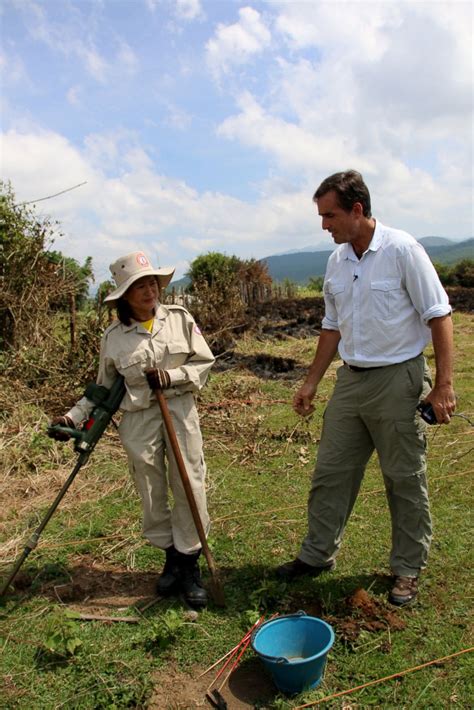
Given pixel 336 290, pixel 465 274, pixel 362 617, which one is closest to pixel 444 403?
pixel 336 290

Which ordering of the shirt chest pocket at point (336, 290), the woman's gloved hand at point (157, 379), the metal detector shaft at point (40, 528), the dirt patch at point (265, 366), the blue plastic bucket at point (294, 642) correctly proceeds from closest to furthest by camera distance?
the blue plastic bucket at point (294, 642), the woman's gloved hand at point (157, 379), the shirt chest pocket at point (336, 290), the metal detector shaft at point (40, 528), the dirt patch at point (265, 366)

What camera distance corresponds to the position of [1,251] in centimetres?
661

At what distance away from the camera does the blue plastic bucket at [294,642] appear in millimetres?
2416

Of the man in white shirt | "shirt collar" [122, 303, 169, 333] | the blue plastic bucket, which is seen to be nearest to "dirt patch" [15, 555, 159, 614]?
the blue plastic bucket

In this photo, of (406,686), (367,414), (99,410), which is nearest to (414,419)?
(367,414)

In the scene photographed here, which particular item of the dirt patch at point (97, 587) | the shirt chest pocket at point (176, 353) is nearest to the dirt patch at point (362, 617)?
the dirt patch at point (97, 587)

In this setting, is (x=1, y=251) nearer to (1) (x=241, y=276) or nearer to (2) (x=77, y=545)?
(2) (x=77, y=545)

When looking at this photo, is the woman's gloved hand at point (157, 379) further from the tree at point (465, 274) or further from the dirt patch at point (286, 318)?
the tree at point (465, 274)

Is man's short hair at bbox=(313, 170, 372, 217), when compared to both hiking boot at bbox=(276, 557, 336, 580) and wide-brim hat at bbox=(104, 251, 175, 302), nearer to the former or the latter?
wide-brim hat at bbox=(104, 251, 175, 302)

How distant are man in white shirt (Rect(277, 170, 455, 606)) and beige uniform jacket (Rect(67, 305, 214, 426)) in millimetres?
772

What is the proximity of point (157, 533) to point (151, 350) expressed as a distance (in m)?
1.03

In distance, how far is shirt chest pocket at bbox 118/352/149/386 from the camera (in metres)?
3.08

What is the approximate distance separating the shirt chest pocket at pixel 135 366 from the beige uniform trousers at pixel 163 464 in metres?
0.18

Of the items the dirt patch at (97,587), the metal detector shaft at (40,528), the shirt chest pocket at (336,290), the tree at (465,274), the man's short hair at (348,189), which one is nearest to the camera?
the man's short hair at (348,189)
